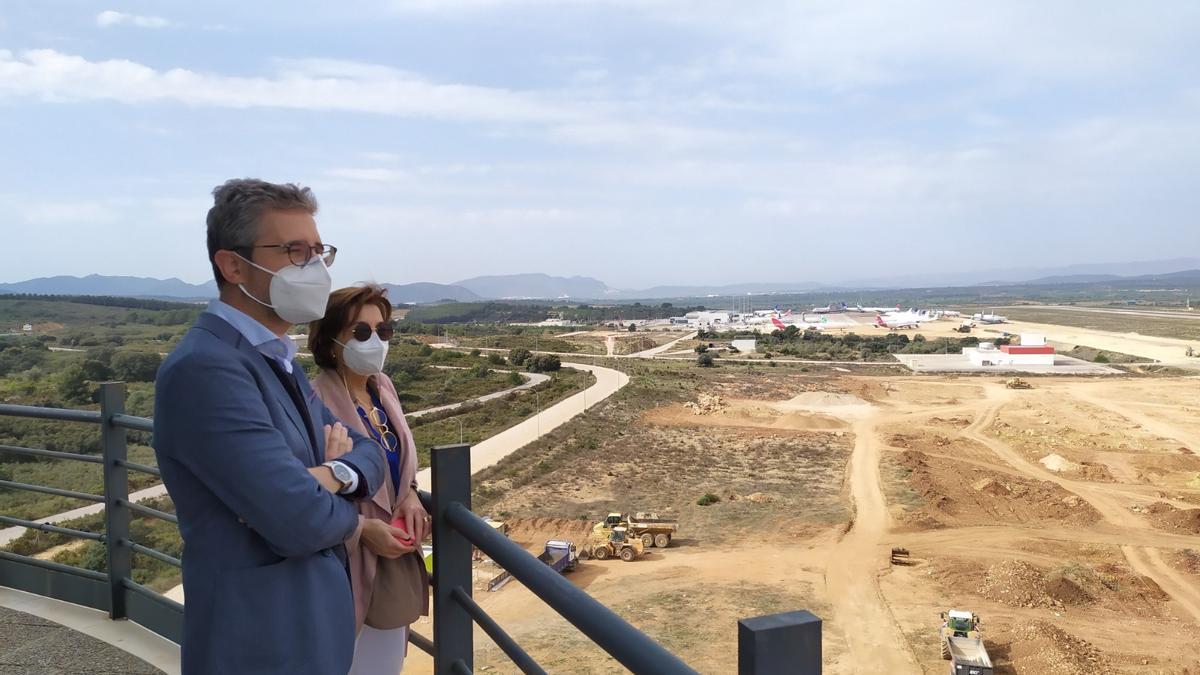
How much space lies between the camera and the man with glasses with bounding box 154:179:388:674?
1.61m

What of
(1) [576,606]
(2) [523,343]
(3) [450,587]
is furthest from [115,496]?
(2) [523,343]

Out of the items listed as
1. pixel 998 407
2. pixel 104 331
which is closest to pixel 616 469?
pixel 998 407

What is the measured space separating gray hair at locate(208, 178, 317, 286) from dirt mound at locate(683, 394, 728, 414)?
4261 cm

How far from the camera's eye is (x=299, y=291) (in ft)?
6.36

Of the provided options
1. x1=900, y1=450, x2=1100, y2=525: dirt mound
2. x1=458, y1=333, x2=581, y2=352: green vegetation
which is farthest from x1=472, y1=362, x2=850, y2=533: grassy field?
x1=458, y1=333, x2=581, y2=352: green vegetation

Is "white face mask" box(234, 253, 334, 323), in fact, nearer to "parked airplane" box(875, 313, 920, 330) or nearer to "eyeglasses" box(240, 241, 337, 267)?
"eyeglasses" box(240, 241, 337, 267)

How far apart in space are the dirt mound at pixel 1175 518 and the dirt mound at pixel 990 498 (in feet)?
4.97

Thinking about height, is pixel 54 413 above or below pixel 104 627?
above

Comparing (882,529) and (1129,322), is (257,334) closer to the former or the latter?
(882,529)

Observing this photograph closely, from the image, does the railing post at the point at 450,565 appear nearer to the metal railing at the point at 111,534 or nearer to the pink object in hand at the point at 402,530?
the pink object in hand at the point at 402,530

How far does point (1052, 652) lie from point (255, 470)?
16.1 metres

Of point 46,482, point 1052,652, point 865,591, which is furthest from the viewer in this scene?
point 865,591

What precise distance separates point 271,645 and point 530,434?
3682cm

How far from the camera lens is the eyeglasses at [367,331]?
2502mm
